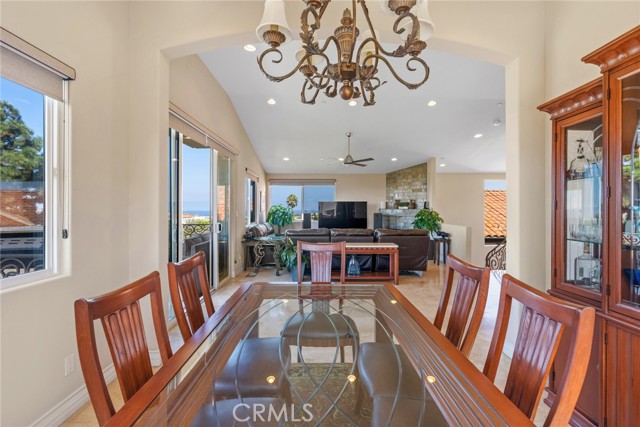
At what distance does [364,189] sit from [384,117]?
4106 millimetres

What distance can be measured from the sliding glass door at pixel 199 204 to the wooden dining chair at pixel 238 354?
1669mm

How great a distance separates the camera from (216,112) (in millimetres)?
4539

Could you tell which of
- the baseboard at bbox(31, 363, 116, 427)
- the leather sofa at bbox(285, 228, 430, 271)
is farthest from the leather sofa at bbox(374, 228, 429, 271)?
the baseboard at bbox(31, 363, 116, 427)

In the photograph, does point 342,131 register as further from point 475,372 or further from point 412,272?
point 475,372

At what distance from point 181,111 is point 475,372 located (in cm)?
342

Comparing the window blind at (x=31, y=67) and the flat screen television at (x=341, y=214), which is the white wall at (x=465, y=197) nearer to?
the flat screen television at (x=341, y=214)

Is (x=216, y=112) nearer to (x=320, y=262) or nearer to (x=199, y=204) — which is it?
(x=199, y=204)

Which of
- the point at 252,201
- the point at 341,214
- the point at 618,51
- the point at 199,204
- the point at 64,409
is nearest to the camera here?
the point at 618,51

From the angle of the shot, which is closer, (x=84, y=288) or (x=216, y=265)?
(x=84, y=288)

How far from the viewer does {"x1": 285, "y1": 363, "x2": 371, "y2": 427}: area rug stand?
3.30 feet

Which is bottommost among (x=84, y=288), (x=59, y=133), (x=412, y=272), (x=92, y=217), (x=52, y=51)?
(x=412, y=272)

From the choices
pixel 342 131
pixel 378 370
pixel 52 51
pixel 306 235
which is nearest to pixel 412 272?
pixel 306 235

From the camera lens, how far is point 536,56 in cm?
246

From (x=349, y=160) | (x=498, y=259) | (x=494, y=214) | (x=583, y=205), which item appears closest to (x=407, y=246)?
(x=349, y=160)
